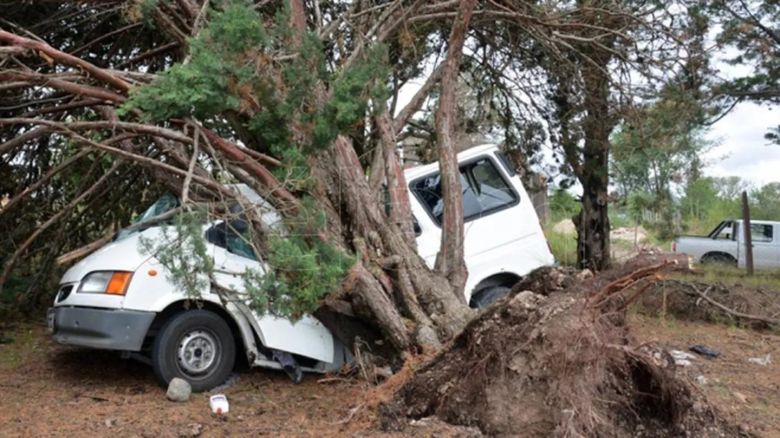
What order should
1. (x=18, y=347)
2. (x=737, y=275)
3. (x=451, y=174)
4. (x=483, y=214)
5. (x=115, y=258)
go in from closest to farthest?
(x=115, y=258), (x=451, y=174), (x=18, y=347), (x=483, y=214), (x=737, y=275)

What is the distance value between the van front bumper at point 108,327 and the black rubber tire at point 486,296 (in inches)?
130

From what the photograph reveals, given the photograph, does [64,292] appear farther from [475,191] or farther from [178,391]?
[475,191]

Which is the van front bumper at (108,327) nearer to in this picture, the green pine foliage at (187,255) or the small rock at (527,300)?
the green pine foliage at (187,255)

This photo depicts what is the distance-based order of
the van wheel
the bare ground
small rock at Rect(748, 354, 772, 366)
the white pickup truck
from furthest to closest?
the white pickup truck, small rock at Rect(748, 354, 772, 366), the van wheel, the bare ground

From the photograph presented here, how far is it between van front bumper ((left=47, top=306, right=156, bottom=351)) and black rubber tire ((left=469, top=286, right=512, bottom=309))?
3.31 m

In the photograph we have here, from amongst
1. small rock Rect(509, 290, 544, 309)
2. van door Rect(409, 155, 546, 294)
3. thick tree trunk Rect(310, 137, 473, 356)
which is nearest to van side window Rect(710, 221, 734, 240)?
van door Rect(409, 155, 546, 294)

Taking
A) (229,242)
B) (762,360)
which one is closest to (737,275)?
(762,360)

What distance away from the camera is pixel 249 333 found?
19.6 feet

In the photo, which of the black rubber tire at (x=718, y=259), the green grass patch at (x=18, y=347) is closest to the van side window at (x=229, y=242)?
the green grass patch at (x=18, y=347)

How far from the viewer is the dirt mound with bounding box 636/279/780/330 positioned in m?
8.98

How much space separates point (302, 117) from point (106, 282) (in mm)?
2260

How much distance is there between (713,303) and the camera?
9156 mm

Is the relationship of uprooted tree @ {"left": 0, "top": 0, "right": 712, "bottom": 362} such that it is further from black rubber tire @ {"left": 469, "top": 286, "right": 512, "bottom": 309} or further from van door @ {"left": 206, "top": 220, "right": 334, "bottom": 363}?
black rubber tire @ {"left": 469, "top": 286, "right": 512, "bottom": 309}

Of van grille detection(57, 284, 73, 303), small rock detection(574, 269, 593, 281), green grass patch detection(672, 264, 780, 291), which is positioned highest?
small rock detection(574, 269, 593, 281)
